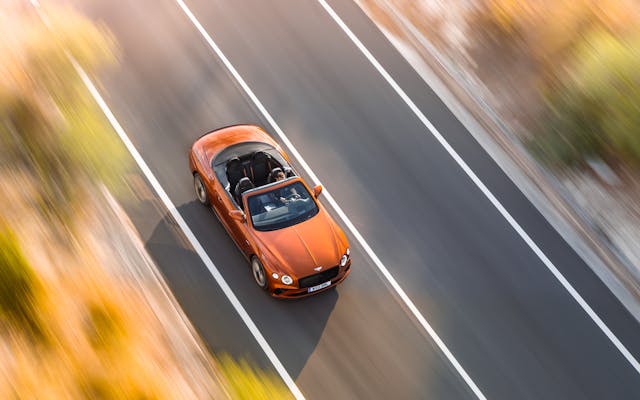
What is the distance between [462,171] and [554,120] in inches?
92.9

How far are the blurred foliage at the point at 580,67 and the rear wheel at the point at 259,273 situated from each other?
7.13 meters

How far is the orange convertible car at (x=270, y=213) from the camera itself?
1396cm

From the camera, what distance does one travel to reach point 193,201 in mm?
15828

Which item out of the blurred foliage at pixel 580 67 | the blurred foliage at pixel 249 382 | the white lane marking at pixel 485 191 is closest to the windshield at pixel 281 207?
the blurred foliage at pixel 249 382

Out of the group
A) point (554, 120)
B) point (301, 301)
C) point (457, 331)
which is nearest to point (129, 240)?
point (301, 301)

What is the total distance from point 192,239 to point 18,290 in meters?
4.55

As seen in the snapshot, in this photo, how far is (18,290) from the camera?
36.0 feet

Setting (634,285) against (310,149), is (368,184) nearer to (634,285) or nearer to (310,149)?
(310,149)

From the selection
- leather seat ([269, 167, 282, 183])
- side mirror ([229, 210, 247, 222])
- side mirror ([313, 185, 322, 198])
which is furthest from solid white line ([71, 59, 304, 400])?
side mirror ([313, 185, 322, 198])

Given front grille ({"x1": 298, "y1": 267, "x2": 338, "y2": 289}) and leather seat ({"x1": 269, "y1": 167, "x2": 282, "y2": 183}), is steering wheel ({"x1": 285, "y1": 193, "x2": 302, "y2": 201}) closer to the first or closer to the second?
leather seat ({"x1": 269, "y1": 167, "x2": 282, "y2": 183})

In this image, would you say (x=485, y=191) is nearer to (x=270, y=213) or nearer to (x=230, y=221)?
(x=270, y=213)

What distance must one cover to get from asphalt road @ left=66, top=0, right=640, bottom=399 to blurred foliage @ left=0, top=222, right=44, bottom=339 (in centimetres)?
341

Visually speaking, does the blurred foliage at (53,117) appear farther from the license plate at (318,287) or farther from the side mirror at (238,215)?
the license plate at (318,287)

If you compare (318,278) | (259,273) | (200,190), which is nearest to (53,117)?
(200,190)
